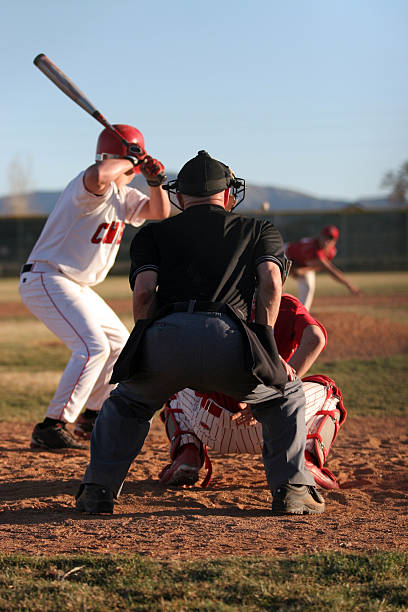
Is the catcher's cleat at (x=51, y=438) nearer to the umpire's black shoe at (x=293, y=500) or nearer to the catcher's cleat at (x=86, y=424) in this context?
the catcher's cleat at (x=86, y=424)

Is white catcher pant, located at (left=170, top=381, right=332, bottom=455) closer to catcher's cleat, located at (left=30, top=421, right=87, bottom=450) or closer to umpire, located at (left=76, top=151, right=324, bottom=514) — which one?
umpire, located at (left=76, top=151, right=324, bottom=514)

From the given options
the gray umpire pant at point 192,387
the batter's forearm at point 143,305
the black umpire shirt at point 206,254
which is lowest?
the gray umpire pant at point 192,387

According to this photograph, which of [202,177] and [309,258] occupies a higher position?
[202,177]

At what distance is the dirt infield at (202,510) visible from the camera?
2805 mm

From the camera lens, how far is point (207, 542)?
111 inches

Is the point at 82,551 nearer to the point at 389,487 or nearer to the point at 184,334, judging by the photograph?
the point at 184,334

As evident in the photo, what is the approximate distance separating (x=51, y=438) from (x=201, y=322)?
7.71 feet

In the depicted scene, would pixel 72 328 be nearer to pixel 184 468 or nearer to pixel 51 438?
pixel 51 438

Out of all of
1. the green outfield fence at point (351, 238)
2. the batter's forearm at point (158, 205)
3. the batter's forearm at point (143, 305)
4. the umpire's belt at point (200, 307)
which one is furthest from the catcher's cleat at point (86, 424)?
the green outfield fence at point (351, 238)

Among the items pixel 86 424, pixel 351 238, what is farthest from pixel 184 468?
pixel 351 238

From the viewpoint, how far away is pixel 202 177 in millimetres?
3338

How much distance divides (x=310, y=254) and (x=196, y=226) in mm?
9444

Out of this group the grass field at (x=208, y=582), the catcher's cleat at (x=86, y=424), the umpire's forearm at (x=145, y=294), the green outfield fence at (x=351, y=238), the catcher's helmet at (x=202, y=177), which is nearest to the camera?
the grass field at (x=208, y=582)

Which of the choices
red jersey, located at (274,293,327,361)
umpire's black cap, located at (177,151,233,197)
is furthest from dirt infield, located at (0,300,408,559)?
umpire's black cap, located at (177,151,233,197)
